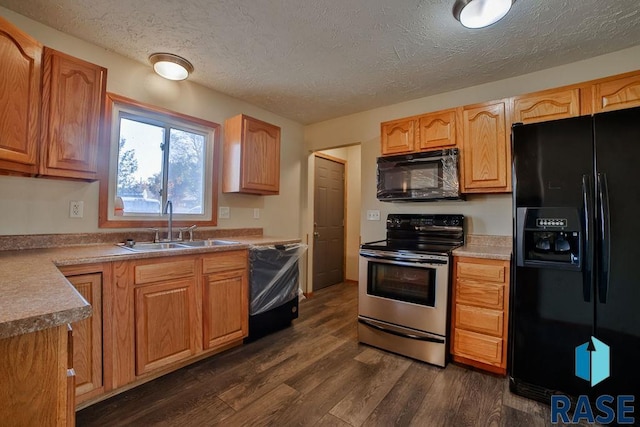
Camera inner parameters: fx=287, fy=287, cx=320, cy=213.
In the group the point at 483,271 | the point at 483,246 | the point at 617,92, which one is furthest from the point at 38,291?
the point at 617,92

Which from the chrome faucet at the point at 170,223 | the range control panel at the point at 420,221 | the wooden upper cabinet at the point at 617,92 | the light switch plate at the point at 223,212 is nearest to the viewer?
the wooden upper cabinet at the point at 617,92

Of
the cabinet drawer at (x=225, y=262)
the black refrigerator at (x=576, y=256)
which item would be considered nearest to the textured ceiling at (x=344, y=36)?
the black refrigerator at (x=576, y=256)

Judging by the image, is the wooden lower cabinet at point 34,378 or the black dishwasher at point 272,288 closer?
the wooden lower cabinet at point 34,378

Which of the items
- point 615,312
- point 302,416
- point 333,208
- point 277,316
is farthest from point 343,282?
point 615,312

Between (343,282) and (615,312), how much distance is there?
336 centimetres

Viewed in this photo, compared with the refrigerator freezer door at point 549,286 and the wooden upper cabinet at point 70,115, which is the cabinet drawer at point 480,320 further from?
the wooden upper cabinet at point 70,115

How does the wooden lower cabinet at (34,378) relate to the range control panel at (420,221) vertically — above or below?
below

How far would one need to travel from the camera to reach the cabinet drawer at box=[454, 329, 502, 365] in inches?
78.3

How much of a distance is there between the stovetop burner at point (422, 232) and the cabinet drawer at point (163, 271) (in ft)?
4.61

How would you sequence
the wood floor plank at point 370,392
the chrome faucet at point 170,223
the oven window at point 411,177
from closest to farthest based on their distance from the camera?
the wood floor plank at point 370,392 < the chrome faucet at point 170,223 < the oven window at point 411,177

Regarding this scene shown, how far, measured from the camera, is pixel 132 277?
175 cm

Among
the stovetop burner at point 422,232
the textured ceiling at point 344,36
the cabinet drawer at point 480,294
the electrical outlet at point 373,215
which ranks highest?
the textured ceiling at point 344,36

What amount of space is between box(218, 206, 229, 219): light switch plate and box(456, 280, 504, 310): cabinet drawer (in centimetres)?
221

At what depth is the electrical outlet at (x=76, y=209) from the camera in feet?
6.56
